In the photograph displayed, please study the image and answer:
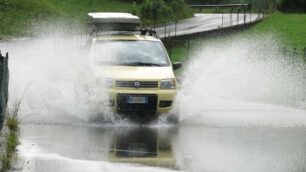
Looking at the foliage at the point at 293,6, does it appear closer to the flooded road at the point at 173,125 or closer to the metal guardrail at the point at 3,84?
the flooded road at the point at 173,125

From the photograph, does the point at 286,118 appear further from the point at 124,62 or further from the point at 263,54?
the point at 263,54

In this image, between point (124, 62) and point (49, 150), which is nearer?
point (49, 150)

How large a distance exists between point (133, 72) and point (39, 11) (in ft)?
91.5

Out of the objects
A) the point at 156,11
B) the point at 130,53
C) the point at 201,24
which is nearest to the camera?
the point at 130,53

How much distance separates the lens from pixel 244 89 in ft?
71.6

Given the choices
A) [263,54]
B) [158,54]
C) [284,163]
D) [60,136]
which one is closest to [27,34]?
[263,54]

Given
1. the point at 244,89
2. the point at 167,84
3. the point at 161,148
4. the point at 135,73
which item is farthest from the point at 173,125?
the point at 244,89

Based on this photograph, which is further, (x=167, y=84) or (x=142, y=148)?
(x=167, y=84)

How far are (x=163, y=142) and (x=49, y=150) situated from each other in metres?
2.07

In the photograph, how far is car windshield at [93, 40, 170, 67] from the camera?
16.3m

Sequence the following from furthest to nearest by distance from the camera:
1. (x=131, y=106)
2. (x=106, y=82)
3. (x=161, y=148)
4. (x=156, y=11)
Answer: (x=156, y=11) < (x=106, y=82) < (x=131, y=106) < (x=161, y=148)

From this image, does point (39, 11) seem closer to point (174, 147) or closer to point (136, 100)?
point (136, 100)

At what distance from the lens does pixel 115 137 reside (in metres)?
13.4

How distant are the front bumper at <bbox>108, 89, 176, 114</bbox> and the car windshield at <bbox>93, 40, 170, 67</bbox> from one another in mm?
1124
